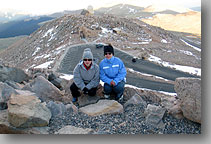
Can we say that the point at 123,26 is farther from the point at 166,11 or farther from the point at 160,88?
the point at 166,11

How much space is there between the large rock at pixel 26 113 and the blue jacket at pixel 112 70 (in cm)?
203

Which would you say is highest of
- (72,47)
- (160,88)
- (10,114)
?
(10,114)

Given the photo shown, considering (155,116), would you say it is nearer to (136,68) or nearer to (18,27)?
(136,68)

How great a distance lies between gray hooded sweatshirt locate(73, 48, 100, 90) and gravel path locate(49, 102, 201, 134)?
3.35 ft

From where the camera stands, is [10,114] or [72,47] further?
[72,47]

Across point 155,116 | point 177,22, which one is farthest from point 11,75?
point 177,22

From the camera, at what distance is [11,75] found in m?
7.86

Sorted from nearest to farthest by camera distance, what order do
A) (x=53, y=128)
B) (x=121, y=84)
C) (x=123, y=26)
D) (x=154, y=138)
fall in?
(x=154, y=138) → (x=53, y=128) → (x=121, y=84) → (x=123, y=26)

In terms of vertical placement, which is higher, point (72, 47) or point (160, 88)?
point (72, 47)

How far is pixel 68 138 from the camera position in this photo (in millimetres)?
3742

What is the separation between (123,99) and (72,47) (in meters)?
16.4

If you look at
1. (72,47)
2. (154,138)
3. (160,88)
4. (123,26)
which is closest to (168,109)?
(154,138)

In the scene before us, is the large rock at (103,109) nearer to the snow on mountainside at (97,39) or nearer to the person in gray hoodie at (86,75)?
the person in gray hoodie at (86,75)

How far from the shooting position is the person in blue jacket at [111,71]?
557 cm
